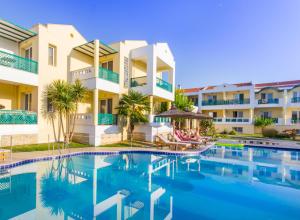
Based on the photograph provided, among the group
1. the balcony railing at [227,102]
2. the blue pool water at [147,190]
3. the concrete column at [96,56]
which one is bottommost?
the blue pool water at [147,190]

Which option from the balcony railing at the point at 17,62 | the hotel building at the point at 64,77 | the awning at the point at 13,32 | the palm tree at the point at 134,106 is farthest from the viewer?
the palm tree at the point at 134,106

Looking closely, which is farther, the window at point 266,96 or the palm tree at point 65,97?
the window at point 266,96

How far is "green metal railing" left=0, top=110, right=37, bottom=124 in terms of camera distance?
1255cm

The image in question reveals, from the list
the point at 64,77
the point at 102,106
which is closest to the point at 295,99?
the point at 102,106

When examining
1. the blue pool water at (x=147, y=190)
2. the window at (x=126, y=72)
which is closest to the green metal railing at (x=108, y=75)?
the window at (x=126, y=72)

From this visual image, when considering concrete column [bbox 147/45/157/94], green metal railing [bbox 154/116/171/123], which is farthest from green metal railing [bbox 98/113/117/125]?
concrete column [bbox 147/45/157/94]

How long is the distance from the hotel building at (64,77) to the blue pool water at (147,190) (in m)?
4.66

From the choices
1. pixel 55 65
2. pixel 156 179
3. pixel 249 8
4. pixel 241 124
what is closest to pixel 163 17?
pixel 249 8

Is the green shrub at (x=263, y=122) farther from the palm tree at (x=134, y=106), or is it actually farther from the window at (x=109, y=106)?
the window at (x=109, y=106)

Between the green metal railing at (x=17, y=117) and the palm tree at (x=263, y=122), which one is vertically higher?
the green metal railing at (x=17, y=117)

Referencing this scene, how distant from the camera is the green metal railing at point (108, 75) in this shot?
16562 mm

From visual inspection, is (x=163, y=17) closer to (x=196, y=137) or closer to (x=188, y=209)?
(x=196, y=137)

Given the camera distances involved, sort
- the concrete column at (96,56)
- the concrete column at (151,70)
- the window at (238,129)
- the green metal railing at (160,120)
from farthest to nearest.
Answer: the window at (238,129), the green metal railing at (160,120), the concrete column at (151,70), the concrete column at (96,56)

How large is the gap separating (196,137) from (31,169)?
520 inches
